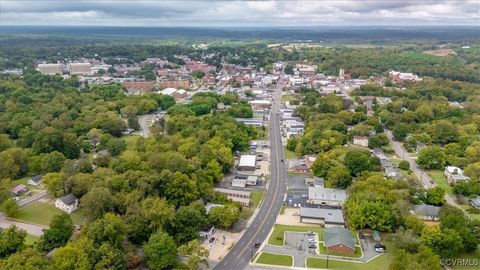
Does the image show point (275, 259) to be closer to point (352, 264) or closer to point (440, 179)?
point (352, 264)

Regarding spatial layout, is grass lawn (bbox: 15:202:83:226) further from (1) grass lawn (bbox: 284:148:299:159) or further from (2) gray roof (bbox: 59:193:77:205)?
(1) grass lawn (bbox: 284:148:299:159)

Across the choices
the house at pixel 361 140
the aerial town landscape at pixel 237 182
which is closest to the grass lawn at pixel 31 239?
the aerial town landscape at pixel 237 182

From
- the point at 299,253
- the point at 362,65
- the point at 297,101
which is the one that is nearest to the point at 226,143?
the point at 299,253

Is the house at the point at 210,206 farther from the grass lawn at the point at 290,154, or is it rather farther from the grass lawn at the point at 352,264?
the grass lawn at the point at 290,154

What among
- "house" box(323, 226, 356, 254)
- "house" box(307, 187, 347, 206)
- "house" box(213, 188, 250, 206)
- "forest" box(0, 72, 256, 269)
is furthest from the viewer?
"house" box(307, 187, 347, 206)

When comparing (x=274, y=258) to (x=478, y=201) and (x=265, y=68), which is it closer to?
(x=478, y=201)

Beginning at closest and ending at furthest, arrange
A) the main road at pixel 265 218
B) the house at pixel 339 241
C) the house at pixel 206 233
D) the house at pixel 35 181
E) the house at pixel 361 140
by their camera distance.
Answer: the main road at pixel 265 218
the house at pixel 339 241
the house at pixel 206 233
the house at pixel 35 181
the house at pixel 361 140

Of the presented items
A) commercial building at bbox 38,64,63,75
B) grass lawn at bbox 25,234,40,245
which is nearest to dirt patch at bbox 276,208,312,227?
grass lawn at bbox 25,234,40,245
